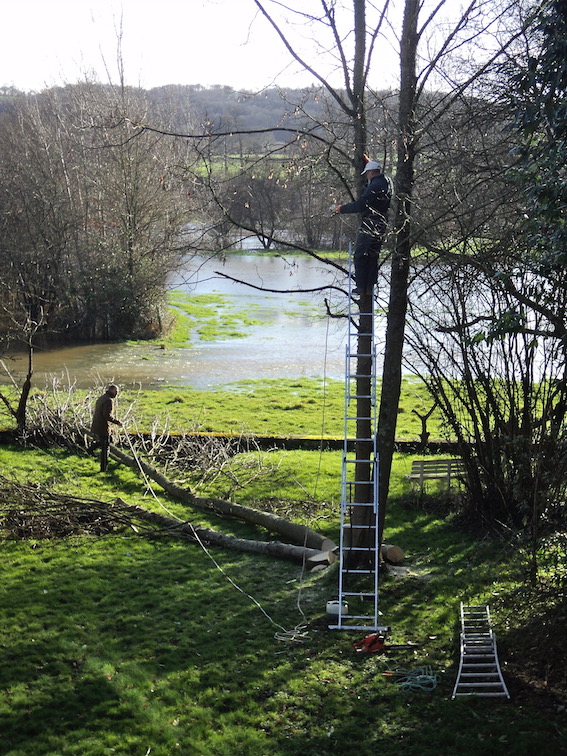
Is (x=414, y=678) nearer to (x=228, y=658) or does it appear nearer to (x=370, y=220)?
(x=228, y=658)

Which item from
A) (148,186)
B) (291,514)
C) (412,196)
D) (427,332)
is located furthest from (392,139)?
(148,186)

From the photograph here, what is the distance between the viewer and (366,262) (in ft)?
34.1

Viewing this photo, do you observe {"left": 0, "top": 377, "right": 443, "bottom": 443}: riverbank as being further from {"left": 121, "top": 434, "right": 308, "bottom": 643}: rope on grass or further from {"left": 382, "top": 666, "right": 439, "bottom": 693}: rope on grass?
{"left": 382, "top": 666, "right": 439, "bottom": 693}: rope on grass

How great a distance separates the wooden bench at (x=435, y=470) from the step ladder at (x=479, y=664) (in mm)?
5555

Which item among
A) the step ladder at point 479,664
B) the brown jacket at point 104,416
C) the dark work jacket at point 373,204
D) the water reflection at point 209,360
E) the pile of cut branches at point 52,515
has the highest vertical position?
the dark work jacket at point 373,204

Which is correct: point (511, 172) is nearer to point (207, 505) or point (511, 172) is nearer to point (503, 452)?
point (503, 452)

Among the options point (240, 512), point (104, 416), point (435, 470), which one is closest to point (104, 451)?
point (104, 416)

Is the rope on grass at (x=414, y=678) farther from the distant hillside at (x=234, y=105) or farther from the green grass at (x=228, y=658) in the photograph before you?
the distant hillside at (x=234, y=105)

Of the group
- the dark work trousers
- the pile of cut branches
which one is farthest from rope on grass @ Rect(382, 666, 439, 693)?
the pile of cut branches

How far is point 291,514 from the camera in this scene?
13758mm

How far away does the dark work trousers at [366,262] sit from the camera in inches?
404

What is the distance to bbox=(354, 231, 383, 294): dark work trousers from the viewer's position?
1025 centimetres

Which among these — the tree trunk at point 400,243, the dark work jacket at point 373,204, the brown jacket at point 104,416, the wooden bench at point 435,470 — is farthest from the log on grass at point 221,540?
the dark work jacket at point 373,204

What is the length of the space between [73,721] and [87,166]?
32083mm
